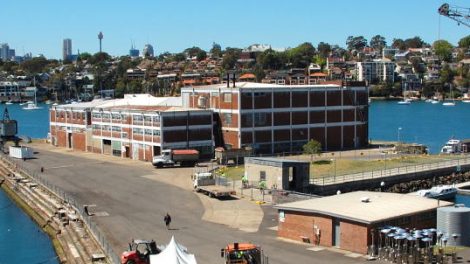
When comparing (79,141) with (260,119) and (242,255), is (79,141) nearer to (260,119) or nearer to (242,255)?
(260,119)

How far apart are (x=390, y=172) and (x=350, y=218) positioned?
97.6 ft

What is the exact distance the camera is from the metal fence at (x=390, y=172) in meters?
57.3

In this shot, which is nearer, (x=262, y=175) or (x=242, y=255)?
(x=242, y=255)

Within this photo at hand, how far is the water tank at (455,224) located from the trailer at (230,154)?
35724mm

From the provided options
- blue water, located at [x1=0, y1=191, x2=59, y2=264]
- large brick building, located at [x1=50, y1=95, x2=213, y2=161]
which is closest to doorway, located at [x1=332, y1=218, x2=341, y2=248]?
blue water, located at [x1=0, y1=191, x2=59, y2=264]

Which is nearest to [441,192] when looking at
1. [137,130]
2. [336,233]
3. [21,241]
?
[336,233]

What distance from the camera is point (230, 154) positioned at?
69000mm

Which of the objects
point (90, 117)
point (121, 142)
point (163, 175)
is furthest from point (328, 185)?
point (90, 117)

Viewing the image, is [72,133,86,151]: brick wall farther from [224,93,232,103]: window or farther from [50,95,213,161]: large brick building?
[224,93,232,103]: window

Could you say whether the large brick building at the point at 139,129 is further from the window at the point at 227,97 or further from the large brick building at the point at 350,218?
the large brick building at the point at 350,218

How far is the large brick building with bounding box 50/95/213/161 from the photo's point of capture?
71000 mm

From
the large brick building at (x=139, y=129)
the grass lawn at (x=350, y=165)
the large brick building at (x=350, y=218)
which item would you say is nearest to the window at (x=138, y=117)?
the large brick building at (x=139, y=129)

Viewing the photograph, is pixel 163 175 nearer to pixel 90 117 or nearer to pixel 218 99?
pixel 218 99

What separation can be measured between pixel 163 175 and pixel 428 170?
23.0m
